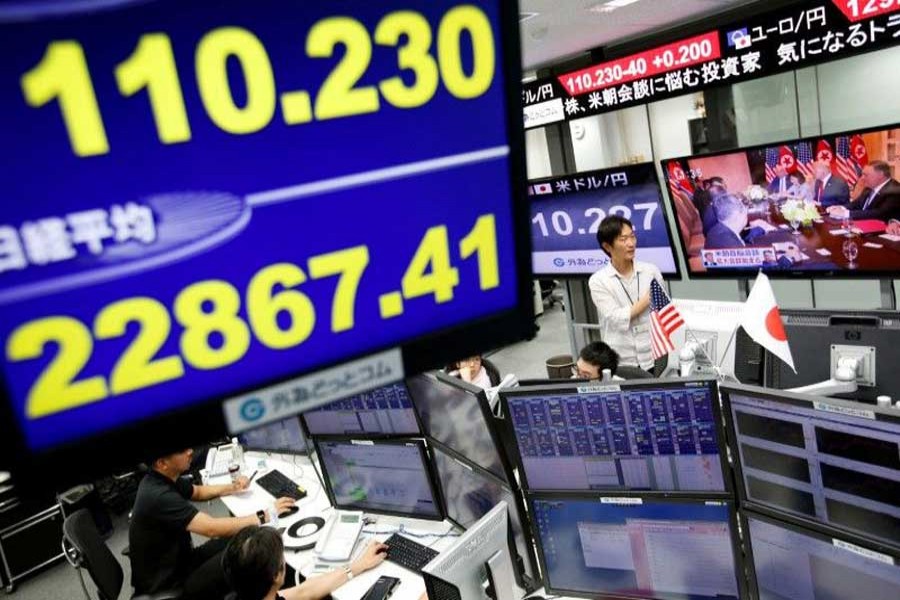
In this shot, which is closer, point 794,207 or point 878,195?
point 878,195

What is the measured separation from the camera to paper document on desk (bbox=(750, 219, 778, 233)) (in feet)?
13.9

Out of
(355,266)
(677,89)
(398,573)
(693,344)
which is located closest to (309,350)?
(355,266)

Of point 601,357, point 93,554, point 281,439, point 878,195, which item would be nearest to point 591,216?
point 878,195

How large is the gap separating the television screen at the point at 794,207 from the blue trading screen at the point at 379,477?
114 inches

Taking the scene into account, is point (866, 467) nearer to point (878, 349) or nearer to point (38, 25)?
point (878, 349)

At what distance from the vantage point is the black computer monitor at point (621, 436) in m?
1.69

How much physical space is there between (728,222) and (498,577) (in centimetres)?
330

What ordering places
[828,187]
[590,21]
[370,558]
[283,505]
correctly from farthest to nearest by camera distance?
1. [590,21]
2. [828,187]
3. [283,505]
4. [370,558]

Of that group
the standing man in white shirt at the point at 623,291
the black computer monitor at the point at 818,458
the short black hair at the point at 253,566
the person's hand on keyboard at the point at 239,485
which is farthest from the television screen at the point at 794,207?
the short black hair at the point at 253,566

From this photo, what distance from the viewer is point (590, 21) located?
16.5 feet

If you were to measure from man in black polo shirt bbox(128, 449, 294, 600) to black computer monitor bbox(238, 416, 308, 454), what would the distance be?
329mm

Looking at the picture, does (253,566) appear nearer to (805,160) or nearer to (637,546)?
(637,546)

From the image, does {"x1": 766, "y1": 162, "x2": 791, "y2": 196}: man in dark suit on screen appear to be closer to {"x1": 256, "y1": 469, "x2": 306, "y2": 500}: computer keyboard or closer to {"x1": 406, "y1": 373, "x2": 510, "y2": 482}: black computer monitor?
{"x1": 406, "y1": 373, "x2": 510, "y2": 482}: black computer monitor

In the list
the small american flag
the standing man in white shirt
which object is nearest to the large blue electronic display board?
the small american flag
